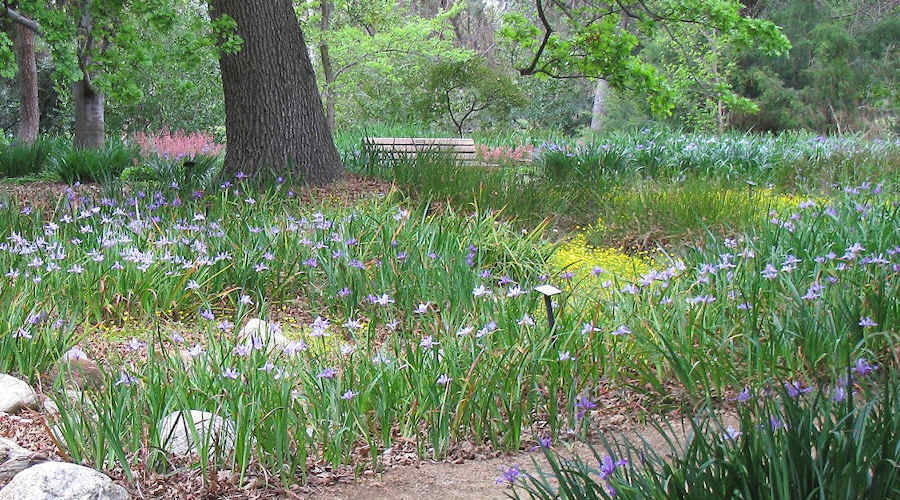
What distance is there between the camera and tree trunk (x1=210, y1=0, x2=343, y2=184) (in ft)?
24.5

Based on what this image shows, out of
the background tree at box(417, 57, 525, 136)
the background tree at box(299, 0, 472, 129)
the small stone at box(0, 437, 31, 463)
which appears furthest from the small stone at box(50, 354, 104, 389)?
the background tree at box(417, 57, 525, 136)

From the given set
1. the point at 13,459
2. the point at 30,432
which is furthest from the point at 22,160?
the point at 13,459

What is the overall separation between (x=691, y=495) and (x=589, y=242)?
18.4 feet

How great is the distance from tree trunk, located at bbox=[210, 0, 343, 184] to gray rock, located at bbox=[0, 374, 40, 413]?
13.7 feet

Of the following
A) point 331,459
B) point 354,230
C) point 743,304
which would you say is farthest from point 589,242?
point 331,459

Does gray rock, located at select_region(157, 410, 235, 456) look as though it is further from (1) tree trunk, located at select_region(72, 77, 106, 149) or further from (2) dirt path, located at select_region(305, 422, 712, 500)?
(1) tree trunk, located at select_region(72, 77, 106, 149)

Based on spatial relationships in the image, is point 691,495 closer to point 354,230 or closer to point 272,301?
point 272,301

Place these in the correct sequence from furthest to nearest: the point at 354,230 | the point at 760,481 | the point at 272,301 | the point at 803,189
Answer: the point at 803,189
the point at 354,230
the point at 272,301
the point at 760,481

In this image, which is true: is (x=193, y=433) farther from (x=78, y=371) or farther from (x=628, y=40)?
(x=628, y=40)

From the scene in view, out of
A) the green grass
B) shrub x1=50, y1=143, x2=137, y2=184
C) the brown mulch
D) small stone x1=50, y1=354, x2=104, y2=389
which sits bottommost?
the brown mulch

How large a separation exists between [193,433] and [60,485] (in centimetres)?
41

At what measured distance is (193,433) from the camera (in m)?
2.71

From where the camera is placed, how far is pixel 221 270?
16.4ft

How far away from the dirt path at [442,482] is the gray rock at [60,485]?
63 centimetres
